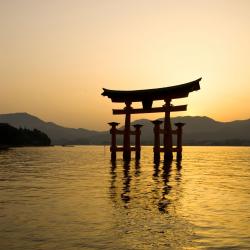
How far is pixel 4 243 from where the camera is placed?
658cm

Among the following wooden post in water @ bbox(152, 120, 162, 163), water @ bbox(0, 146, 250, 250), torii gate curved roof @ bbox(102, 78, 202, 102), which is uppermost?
torii gate curved roof @ bbox(102, 78, 202, 102)

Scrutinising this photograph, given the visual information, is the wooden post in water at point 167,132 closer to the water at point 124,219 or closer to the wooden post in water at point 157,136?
the wooden post in water at point 157,136

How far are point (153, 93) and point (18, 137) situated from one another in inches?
3144

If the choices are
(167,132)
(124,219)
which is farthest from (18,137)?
(124,219)

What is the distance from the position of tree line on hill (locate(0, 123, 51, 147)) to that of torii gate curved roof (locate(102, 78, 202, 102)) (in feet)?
221

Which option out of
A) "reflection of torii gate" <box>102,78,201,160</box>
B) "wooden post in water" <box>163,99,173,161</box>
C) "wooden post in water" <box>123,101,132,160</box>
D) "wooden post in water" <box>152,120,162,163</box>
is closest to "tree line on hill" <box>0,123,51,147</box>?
"wooden post in water" <box>123,101,132,160</box>

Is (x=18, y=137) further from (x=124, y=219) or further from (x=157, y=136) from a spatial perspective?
(x=124, y=219)

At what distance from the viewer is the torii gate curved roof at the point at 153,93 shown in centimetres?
2912

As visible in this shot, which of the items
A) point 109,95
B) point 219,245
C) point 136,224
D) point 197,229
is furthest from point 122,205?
point 109,95

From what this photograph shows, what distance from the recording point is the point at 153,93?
31.4m

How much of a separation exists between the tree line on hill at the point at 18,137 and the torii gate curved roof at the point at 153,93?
221ft

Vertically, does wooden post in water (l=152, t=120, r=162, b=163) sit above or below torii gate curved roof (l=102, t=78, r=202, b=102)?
below

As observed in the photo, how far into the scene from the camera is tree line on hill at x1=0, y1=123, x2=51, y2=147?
95.8 metres

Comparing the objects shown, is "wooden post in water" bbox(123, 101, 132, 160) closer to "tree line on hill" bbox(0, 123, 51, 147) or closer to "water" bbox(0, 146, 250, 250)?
"water" bbox(0, 146, 250, 250)
